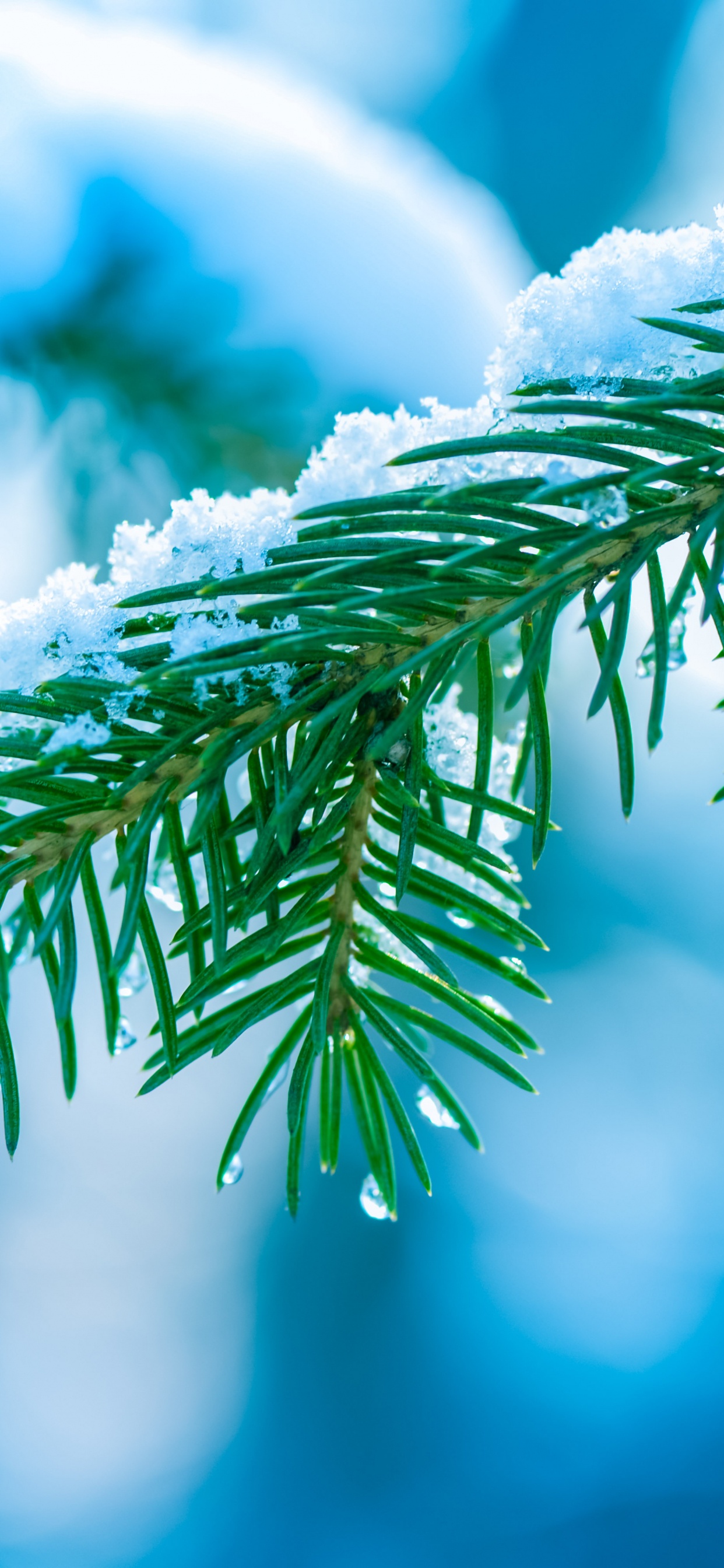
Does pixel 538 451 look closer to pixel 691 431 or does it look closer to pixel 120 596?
pixel 691 431

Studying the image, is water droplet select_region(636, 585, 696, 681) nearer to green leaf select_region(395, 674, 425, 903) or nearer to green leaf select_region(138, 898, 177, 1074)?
green leaf select_region(395, 674, 425, 903)

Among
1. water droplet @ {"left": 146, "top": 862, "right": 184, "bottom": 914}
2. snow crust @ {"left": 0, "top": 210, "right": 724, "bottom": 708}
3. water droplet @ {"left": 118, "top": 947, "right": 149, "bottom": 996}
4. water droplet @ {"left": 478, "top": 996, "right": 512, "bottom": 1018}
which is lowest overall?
water droplet @ {"left": 478, "top": 996, "right": 512, "bottom": 1018}

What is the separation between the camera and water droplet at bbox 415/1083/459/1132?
355 mm

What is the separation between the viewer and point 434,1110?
0.38 meters

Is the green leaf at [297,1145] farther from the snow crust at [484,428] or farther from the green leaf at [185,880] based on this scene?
the snow crust at [484,428]

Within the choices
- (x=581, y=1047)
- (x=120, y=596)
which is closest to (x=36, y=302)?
(x=120, y=596)

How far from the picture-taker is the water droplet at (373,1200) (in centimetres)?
37

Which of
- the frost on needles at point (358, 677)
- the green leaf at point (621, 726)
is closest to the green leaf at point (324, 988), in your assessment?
the frost on needles at point (358, 677)

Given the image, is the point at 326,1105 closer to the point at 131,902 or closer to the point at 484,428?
the point at 131,902

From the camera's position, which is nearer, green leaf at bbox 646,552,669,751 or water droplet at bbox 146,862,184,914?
green leaf at bbox 646,552,669,751

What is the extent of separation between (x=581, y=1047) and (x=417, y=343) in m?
0.94

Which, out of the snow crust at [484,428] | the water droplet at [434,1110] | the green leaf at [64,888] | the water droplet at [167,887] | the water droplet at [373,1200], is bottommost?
the water droplet at [373,1200]

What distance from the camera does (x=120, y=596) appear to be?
0.32m

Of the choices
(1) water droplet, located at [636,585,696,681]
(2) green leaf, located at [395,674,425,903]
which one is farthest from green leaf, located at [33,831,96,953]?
(1) water droplet, located at [636,585,696,681]
